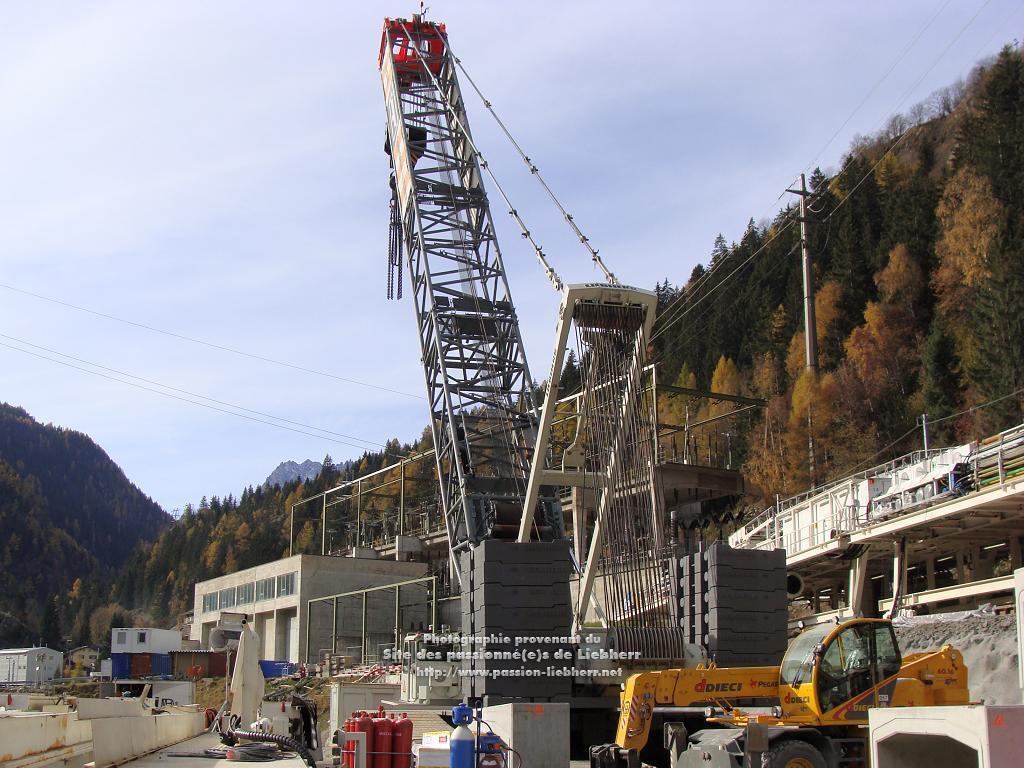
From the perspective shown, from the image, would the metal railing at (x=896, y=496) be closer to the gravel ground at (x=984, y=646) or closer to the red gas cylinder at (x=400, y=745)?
the gravel ground at (x=984, y=646)

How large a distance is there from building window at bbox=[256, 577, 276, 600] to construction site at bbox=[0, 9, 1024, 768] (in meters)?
14.3

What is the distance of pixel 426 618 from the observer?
59312 mm

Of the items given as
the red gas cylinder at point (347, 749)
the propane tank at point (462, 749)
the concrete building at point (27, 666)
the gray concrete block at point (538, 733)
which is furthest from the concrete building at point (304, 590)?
the propane tank at point (462, 749)

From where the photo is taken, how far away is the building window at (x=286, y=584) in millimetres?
63406

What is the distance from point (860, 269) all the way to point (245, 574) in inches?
1823

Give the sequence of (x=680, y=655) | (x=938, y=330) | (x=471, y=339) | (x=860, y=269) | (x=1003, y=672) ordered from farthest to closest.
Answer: (x=860, y=269) → (x=938, y=330) → (x=471, y=339) → (x=1003, y=672) → (x=680, y=655)

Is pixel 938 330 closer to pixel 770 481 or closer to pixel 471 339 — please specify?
pixel 770 481

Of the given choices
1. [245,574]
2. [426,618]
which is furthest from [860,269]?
[245,574]

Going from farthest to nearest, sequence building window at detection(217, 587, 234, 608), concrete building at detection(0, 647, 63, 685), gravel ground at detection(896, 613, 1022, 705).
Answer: concrete building at detection(0, 647, 63, 685), building window at detection(217, 587, 234, 608), gravel ground at detection(896, 613, 1022, 705)

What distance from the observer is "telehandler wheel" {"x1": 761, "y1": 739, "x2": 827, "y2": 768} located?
15367 mm

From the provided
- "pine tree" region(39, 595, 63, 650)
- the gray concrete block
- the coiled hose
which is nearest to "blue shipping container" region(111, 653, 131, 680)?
the coiled hose

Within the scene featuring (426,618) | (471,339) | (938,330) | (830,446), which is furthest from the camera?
(830,446)

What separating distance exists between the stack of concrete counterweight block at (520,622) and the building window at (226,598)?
54139mm

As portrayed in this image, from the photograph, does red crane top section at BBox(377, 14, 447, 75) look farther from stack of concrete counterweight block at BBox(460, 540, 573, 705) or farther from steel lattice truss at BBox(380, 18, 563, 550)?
stack of concrete counterweight block at BBox(460, 540, 573, 705)
